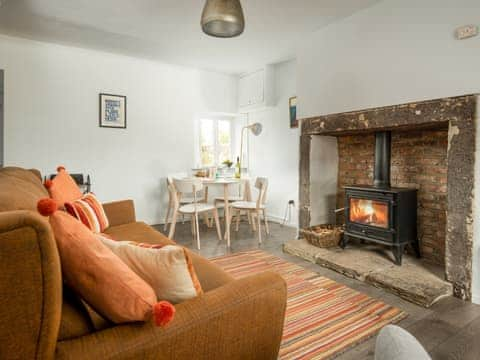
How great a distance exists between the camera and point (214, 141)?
219 inches

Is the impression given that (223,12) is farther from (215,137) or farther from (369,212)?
(215,137)

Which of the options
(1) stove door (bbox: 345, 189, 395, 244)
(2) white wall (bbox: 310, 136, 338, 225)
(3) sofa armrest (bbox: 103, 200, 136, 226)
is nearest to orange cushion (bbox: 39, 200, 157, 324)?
(3) sofa armrest (bbox: 103, 200, 136, 226)

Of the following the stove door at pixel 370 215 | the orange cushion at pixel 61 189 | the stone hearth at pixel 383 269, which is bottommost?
the stone hearth at pixel 383 269

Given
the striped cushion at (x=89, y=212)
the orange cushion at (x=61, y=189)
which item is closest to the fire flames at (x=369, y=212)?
the striped cushion at (x=89, y=212)

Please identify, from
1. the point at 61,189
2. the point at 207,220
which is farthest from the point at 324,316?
the point at 207,220

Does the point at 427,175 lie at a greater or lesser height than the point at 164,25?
lesser

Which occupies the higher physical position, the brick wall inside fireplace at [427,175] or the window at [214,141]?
the window at [214,141]

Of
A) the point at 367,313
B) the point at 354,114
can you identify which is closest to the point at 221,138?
the point at 354,114

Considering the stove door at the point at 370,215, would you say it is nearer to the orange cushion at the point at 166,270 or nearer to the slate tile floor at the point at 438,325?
the slate tile floor at the point at 438,325

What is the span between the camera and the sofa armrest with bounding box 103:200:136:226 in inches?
106

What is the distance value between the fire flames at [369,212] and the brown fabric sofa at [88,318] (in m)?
2.14

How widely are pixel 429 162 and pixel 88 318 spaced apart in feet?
10.3

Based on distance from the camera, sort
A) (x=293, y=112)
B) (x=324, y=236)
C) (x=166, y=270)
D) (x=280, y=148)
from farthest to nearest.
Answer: (x=280, y=148), (x=293, y=112), (x=324, y=236), (x=166, y=270)

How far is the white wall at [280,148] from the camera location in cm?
465
